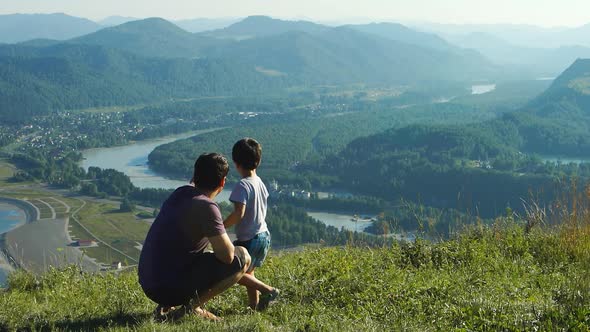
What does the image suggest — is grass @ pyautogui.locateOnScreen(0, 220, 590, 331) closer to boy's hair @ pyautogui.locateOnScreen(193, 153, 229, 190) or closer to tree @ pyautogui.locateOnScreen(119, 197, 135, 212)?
boy's hair @ pyautogui.locateOnScreen(193, 153, 229, 190)

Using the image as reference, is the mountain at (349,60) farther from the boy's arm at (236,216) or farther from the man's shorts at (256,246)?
the boy's arm at (236,216)

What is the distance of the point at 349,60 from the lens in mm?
169625

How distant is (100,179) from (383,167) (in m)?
21.3


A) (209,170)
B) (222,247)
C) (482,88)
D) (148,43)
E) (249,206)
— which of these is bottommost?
(482,88)

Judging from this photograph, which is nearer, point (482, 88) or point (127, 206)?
point (127, 206)

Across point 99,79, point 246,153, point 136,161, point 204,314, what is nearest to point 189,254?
point 204,314

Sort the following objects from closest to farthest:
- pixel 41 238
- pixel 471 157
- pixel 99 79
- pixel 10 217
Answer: pixel 41 238 < pixel 10 217 < pixel 471 157 < pixel 99 79

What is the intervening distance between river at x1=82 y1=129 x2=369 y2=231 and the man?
29075 mm

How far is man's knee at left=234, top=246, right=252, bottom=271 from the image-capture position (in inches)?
187

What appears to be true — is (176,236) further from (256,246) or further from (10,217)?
(10,217)

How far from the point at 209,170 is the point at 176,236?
0.50m

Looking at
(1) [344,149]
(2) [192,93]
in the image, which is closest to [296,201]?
(1) [344,149]

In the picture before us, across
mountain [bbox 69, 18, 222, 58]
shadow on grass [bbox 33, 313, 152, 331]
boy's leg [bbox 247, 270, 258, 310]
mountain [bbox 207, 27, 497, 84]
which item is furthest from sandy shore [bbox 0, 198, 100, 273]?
mountain [bbox 69, 18, 222, 58]

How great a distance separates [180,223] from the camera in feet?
15.1
